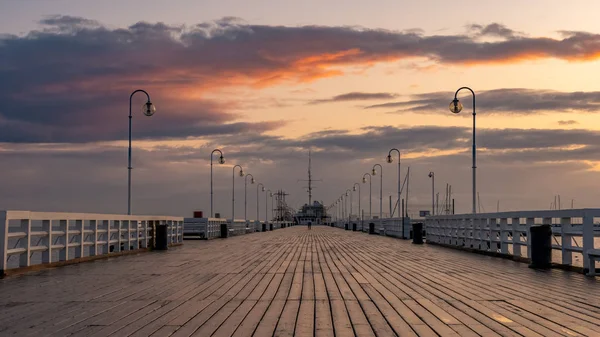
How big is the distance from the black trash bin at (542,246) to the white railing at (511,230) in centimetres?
27

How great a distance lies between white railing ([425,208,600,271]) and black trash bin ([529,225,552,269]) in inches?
10.8

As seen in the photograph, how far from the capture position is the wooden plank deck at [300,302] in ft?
24.7

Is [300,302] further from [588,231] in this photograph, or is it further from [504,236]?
[504,236]

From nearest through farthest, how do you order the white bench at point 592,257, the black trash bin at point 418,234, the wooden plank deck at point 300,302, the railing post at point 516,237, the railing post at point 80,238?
the wooden plank deck at point 300,302 → the white bench at point 592,257 → the railing post at point 80,238 → the railing post at point 516,237 → the black trash bin at point 418,234

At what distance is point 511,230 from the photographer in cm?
1903

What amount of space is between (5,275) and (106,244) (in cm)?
724

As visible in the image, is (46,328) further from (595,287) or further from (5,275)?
(595,287)

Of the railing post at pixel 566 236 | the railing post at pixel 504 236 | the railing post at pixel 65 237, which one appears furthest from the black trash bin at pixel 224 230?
the railing post at pixel 566 236

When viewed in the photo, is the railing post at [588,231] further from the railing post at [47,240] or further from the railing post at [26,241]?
the railing post at [47,240]

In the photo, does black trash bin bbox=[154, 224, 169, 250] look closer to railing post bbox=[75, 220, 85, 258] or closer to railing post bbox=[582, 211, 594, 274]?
railing post bbox=[75, 220, 85, 258]

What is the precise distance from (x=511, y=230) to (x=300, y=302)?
10.9m

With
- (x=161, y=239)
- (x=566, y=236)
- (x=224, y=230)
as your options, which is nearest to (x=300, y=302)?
(x=566, y=236)

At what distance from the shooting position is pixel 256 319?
8141 mm

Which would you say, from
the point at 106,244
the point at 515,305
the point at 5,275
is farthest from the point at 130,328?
the point at 106,244
